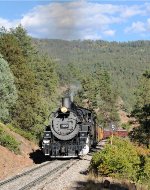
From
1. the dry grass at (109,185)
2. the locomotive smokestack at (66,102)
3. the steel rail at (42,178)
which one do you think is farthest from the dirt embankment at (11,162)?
the dry grass at (109,185)

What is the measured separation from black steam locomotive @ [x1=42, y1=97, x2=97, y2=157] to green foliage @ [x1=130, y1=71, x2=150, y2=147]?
46.2ft

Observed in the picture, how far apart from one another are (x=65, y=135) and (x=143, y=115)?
18689mm

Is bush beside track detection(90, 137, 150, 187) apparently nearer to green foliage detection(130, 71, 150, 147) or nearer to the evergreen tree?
green foliage detection(130, 71, 150, 147)

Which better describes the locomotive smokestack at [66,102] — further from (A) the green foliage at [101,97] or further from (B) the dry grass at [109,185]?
(A) the green foliage at [101,97]

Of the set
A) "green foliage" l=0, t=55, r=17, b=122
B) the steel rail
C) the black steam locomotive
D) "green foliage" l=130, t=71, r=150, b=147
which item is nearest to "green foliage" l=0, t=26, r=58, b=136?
"green foliage" l=0, t=55, r=17, b=122

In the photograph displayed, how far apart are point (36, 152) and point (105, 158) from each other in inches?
673

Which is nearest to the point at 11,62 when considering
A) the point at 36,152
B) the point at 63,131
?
the point at 36,152

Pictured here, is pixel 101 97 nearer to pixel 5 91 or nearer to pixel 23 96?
pixel 23 96

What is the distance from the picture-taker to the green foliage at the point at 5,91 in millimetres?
41156

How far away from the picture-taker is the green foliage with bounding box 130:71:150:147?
44.2m

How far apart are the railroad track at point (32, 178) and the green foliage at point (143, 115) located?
1898 cm

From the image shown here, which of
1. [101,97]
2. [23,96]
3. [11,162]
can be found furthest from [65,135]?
[101,97]

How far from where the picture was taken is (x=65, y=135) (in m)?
28.7

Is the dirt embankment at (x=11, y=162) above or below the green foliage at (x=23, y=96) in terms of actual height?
below
